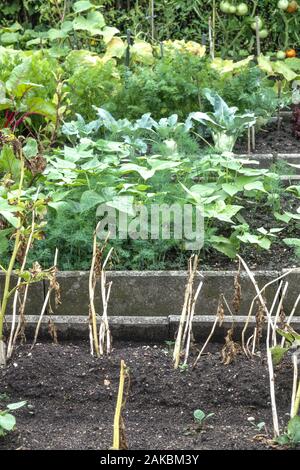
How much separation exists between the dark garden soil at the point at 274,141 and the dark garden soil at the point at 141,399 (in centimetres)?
255

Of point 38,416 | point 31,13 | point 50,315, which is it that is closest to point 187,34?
point 31,13


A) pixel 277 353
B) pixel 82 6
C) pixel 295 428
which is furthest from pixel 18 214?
pixel 82 6

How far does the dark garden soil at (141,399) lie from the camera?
3.73 metres

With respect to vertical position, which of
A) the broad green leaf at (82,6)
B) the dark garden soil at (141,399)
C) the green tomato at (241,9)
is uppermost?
the broad green leaf at (82,6)

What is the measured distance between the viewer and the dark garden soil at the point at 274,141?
6.65 metres

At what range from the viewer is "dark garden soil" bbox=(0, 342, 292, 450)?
3.73 metres

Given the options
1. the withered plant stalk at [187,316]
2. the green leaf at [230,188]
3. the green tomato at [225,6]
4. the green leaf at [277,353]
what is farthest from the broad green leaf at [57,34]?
the green leaf at [277,353]

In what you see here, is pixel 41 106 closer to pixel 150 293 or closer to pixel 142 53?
pixel 142 53

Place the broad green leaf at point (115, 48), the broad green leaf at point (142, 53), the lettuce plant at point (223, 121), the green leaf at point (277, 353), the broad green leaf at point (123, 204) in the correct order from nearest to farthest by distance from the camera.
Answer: the green leaf at point (277, 353) → the broad green leaf at point (123, 204) → the lettuce plant at point (223, 121) → the broad green leaf at point (142, 53) → the broad green leaf at point (115, 48)

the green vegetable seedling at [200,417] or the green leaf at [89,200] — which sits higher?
the green leaf at [89,200]

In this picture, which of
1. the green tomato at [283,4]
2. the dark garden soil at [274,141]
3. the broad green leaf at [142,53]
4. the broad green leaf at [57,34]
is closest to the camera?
the dark garden soil at [274,141]

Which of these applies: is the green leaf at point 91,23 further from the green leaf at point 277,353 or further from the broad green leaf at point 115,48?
the green leaf at point 277,353

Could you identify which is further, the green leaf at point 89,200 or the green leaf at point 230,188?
the green leaf at point 230,188
